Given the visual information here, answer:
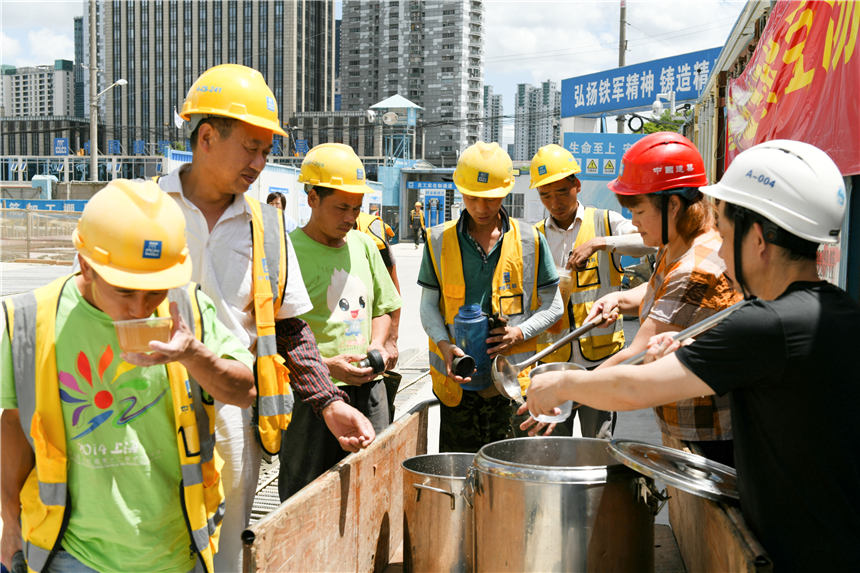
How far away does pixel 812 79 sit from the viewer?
14.2 feet

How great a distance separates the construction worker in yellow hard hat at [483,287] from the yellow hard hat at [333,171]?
0.52m

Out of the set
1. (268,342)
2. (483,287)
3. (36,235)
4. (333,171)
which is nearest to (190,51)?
(36,235)

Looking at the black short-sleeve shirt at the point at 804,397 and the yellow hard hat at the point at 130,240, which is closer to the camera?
the black short-sleeve shirt at the point at 804,397

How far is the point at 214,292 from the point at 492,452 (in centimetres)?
111

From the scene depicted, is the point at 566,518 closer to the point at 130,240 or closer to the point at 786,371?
the point at 786,371

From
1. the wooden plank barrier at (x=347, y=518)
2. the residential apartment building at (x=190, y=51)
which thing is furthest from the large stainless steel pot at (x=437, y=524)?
the residential apartment building at (x=190, y=51)

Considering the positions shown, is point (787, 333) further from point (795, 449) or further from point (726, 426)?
point (726, 426)

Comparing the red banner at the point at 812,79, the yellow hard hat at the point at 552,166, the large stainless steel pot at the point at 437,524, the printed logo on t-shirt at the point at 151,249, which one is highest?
the red banner at the point at 812,79

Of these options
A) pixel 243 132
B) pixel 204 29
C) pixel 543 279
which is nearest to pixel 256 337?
pixel 243 132

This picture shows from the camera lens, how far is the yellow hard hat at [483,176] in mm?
4191

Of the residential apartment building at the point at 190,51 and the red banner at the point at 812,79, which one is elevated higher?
the residential apartment building at the point at 190,51

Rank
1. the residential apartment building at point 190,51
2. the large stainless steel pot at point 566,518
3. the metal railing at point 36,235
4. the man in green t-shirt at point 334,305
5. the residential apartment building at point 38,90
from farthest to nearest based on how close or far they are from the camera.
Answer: the residential apartment building at point 190,51
the residential apartment building at point 38,90
the metal railing at point 36,235
the man in green t-shirt at point 334,305
the large stainless steel pot at point 566,518

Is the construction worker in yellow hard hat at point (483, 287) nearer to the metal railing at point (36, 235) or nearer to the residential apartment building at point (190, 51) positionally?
the metal railing at point (36, 235)

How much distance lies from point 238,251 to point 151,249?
83 centimetres
